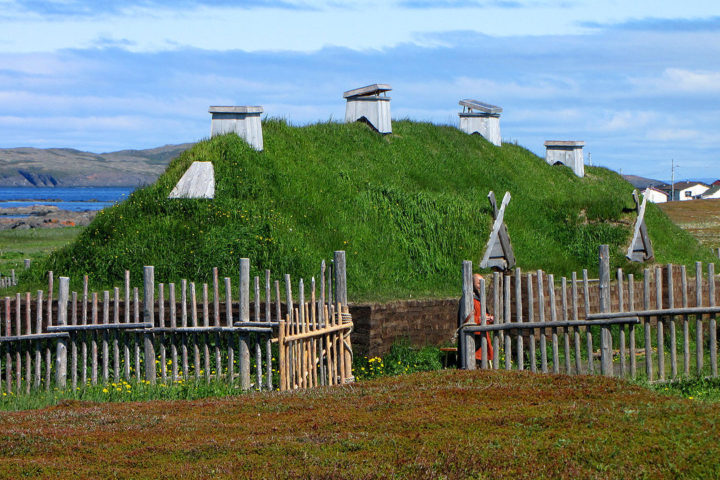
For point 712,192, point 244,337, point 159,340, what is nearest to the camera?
point 244,337

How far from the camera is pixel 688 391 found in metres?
12.2

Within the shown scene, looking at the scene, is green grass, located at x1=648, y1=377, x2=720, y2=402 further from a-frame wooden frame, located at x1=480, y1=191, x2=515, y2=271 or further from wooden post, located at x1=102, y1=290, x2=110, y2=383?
a-frame wooden frame, located at x1=480, y1=191, x2=515, y2=271

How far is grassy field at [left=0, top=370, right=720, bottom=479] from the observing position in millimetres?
7090

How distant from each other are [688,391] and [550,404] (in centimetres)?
360

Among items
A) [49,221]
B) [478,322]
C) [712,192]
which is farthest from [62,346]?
[712,192]

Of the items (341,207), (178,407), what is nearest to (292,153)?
(341,207)

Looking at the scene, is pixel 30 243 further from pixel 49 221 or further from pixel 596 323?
pixel 596 323

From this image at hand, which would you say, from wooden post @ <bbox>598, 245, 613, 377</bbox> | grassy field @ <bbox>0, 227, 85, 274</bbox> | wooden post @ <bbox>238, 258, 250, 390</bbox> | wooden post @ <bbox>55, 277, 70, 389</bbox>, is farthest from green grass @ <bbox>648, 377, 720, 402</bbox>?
grassy field @ <bbox>0, 227, 85, 274</bbox>

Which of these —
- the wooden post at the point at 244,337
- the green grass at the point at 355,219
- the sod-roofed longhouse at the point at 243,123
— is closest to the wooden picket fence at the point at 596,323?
the wooden post at the point at 244,337

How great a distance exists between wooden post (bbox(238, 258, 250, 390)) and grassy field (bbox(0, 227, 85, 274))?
2386 cm

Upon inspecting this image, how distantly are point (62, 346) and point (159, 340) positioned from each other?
1.58 m

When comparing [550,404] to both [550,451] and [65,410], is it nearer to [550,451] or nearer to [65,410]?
[550,451]

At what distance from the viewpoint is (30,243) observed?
173ft

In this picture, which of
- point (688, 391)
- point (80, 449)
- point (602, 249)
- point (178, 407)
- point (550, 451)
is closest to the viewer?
point (550, 451)
